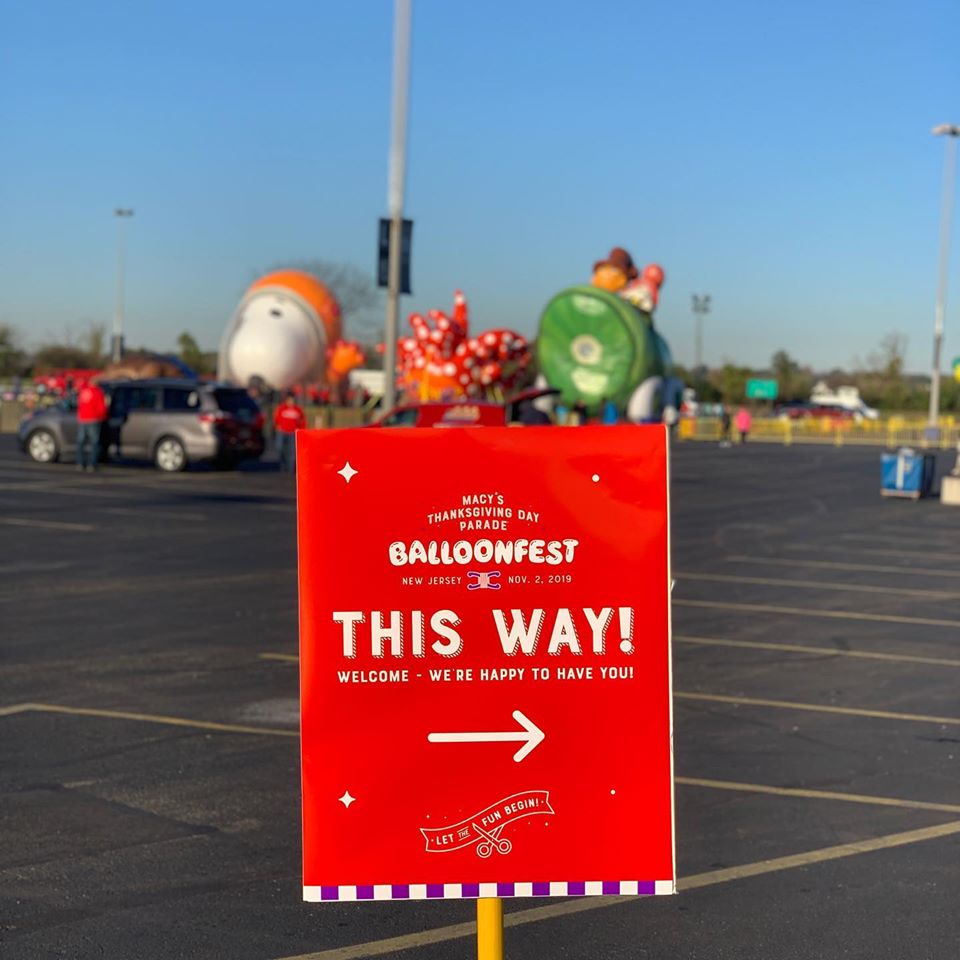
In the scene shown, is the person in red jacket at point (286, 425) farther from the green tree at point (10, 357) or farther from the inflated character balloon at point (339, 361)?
the green tree at point (10, 357)

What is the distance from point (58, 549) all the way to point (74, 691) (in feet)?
25.9

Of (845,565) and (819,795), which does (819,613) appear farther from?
(819,795)

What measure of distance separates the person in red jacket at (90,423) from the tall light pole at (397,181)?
6.71m

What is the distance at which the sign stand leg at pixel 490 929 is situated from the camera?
363 cm

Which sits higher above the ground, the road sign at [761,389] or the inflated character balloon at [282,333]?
the inflated character balloon at [282,333]

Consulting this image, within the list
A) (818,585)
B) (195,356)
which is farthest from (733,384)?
(818,585)

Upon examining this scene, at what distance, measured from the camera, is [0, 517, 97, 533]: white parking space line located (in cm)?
1880

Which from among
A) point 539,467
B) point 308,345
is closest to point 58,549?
point 539,467

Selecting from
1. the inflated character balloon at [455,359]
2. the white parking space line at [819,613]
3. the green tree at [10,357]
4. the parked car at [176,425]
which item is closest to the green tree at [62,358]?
the green tree at [10,357]

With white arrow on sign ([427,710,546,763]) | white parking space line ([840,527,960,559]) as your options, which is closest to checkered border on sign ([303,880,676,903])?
white arrow on sign ([427,710,546,763])

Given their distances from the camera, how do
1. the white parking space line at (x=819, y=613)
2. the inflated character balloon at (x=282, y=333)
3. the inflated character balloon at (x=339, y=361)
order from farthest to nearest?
the inflated character balloon at (x=339, y=361)
the inflated character balloon at (x=282, y=333)
the white parking space line at (x=819, y=613)

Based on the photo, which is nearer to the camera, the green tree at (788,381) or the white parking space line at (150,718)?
the white parking space line at (150,718)

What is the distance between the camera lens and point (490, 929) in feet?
12.0

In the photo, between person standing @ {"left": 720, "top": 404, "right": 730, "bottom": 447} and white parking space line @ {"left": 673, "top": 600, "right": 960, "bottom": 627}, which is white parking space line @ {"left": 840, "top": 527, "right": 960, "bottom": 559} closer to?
white parking space line @ {"left": 673, "top": 600, "right": 960, "bottom": 627}
